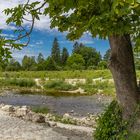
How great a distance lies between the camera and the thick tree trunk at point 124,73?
1188cm

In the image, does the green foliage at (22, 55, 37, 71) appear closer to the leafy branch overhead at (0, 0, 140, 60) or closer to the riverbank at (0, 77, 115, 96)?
the riverbank at (0, 77, 115, 96)

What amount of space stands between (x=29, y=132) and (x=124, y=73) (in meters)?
4.24

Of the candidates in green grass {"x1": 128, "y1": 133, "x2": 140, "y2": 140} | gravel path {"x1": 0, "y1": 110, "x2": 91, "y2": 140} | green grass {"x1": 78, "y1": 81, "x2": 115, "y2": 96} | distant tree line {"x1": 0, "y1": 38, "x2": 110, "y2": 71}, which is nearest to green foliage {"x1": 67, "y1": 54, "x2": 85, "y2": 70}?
distant tree line {"x1": 0, "y1": 38, "x2": 110, "y2": 71}

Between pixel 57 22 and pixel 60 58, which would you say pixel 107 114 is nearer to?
pixel 57 22

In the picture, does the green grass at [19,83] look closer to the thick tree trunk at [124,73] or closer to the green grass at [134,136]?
the thick tree trunk at [124,73]

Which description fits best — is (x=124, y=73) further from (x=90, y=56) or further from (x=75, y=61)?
(x=90, y=56)

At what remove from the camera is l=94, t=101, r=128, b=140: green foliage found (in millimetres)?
11809

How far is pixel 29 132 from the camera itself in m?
14.4

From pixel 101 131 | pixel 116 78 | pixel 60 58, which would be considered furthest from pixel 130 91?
pixel 60 58

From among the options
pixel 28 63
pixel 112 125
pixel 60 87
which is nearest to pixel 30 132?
pixel 112 125

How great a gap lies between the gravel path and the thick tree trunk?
294 cm

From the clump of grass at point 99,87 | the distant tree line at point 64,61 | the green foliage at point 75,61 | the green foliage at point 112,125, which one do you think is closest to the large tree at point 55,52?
the distant tree line at point 64,61

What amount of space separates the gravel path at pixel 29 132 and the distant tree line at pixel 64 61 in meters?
70.9

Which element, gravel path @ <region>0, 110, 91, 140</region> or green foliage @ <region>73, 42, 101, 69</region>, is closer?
gravel path @ <region>0, 110, 91, 140</region>
